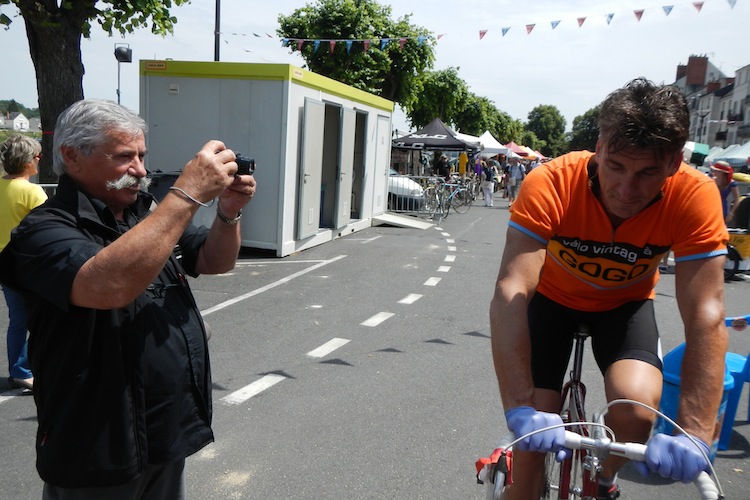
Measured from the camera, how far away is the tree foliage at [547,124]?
14000 cm

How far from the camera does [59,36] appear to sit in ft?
32.6

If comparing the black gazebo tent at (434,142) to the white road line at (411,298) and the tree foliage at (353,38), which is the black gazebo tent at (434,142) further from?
the white road line at (411,298)

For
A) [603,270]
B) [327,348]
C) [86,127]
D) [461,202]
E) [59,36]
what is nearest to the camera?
[86,127]

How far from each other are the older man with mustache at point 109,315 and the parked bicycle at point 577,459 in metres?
1.01

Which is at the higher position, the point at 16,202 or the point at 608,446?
the point at 16,202

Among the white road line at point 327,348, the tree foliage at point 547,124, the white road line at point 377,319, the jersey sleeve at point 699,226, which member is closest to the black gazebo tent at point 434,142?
the white road line at point 377,319

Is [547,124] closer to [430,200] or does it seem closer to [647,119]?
[430,200]

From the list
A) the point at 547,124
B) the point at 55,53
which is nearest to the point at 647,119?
the point at 55,53

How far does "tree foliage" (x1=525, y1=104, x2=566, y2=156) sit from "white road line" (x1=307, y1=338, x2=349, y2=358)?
446 ft

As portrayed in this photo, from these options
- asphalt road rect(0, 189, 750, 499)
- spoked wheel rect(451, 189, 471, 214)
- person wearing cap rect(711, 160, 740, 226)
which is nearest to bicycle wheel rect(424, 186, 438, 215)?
spoked wheel rect(451, 189, 471, 214)

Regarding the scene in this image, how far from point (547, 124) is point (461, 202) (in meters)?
126

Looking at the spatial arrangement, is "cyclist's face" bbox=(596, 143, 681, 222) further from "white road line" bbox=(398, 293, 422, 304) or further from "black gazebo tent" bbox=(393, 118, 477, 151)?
"black gazebo tent" bbox=(393, 118, 477, 151)

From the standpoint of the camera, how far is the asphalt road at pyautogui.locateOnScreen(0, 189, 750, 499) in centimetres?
358

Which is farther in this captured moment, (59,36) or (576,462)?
(59,36)
